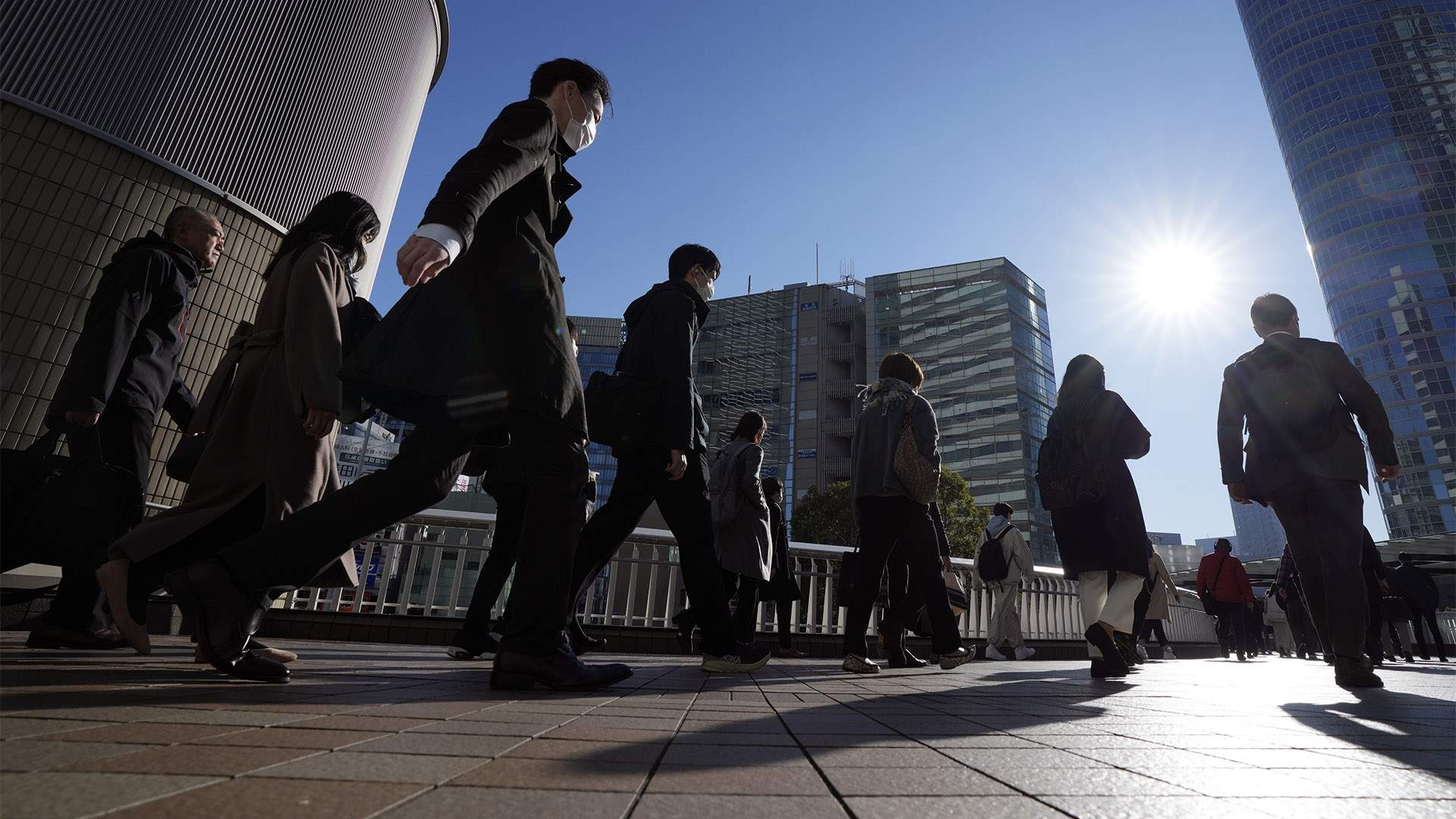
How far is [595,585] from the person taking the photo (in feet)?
26.9

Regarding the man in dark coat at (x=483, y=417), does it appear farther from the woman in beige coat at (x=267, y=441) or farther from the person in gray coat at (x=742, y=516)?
the person in gray coat at (x=742, y=516)

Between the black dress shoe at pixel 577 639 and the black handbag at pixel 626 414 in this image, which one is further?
the black dress shoe at pixel 577 639

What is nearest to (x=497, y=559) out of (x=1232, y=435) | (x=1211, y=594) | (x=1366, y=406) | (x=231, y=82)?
(x=1232, y=435)

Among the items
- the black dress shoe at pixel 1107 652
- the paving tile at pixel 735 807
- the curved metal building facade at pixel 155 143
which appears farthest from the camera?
the curved metal building facade at pixel 155 143

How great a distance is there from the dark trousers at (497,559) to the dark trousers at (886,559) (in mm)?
2128

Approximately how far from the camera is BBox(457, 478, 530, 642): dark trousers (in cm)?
404

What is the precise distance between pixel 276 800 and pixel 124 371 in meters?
3.38

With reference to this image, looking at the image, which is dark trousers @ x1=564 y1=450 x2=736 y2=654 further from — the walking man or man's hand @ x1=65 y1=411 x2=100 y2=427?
the walking man

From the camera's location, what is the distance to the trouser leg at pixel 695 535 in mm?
3275

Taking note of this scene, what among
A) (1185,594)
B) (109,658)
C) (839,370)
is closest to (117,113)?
(109,658)

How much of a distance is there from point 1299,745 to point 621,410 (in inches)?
99.0

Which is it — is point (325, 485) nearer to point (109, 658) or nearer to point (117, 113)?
point (109, 658)

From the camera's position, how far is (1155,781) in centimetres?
113

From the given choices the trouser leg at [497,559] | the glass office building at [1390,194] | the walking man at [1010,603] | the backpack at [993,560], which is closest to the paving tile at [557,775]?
the trouser leg at [497,559]
